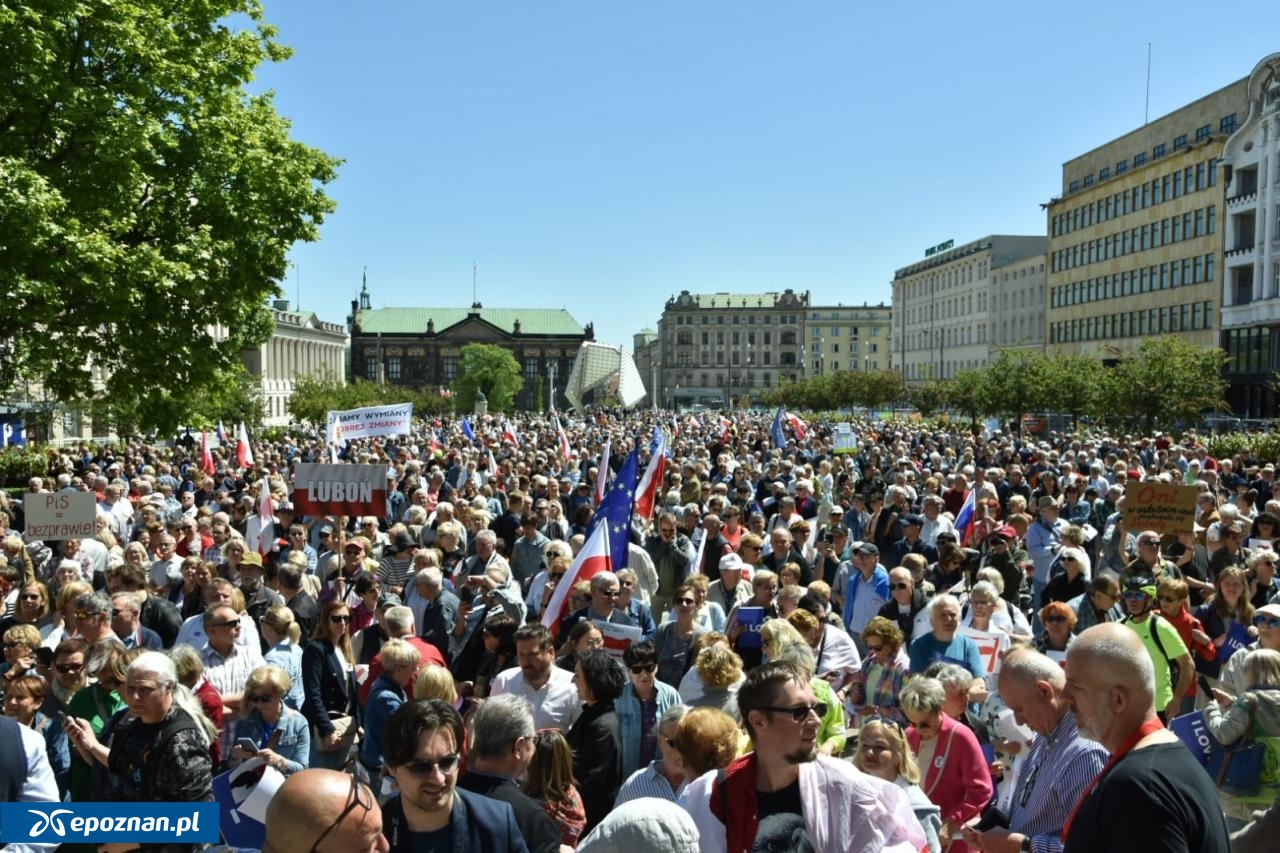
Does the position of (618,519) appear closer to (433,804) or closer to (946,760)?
(946,760)

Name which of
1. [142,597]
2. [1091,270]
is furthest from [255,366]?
[142,597]

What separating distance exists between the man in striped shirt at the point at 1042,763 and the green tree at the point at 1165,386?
37.4 metres

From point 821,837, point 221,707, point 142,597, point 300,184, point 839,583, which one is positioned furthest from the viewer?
point 300,184

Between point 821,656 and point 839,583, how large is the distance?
9.92 ft

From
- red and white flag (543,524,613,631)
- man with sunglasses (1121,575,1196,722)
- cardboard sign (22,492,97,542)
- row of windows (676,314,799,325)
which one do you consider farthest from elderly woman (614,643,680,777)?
row of windows (676,314,799,325)

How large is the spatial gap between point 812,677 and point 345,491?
22.2ft

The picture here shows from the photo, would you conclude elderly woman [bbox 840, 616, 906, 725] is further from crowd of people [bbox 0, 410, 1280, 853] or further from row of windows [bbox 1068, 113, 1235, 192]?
row of windows [bbox 1068, 113, 1235, 192]

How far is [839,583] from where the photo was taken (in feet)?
34.8

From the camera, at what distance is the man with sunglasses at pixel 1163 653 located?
7.50 metres

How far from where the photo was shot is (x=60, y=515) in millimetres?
11898

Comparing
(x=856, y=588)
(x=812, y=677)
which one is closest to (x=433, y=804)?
(x=812, y=677)

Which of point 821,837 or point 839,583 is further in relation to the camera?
point 839,583

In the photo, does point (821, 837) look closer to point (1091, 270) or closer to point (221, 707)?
point (221, 707)

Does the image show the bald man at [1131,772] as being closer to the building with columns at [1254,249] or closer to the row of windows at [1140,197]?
the building with columns at [1254,249]
